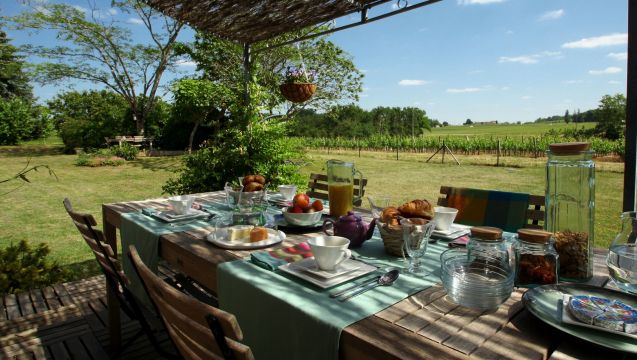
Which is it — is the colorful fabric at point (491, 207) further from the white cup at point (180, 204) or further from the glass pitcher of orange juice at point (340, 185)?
Answer: the white cup at point (180, 204)

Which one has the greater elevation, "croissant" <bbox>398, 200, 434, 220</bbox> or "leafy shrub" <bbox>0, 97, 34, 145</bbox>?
"leafy shrub" <bbox>0, 97, 34, 145</bbox>

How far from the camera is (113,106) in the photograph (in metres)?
14.6

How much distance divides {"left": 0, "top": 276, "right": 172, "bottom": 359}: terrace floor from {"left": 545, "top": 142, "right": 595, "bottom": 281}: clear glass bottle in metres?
1.92

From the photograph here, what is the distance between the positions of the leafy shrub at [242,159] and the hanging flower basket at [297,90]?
125cm

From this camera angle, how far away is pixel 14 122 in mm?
16375

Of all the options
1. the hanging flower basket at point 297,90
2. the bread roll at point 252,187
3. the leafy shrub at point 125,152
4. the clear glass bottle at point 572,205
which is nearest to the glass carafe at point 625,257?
the clear glass bottle at point 572,205

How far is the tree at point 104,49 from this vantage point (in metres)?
12.8

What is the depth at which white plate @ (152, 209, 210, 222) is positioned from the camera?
189 cm

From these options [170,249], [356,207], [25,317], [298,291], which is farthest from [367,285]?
[25,317]

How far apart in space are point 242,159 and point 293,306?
343 centimetres

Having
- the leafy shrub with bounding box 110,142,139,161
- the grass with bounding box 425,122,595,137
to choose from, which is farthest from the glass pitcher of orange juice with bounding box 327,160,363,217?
the grass with bounding box 425,122,595,137

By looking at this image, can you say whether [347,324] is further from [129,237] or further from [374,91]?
[374,91]

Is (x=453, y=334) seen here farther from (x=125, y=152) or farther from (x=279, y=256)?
(x=125, y=152)

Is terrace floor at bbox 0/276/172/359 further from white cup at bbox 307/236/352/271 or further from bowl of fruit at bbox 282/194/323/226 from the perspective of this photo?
white cup at bbox 307/236/352/271
